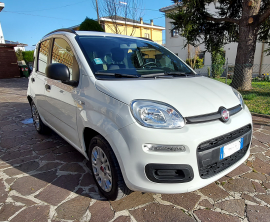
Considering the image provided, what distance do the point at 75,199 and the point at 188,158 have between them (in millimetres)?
1368

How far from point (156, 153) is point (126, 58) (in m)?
1.47

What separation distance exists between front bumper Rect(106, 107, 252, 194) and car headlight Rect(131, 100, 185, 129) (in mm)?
49

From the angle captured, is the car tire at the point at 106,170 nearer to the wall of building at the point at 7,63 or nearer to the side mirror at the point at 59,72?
the side mirror at the point at 59,72

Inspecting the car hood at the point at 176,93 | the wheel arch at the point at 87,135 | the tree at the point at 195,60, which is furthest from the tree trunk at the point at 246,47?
the tree at the point at 195,60

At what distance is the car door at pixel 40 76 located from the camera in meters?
3.25

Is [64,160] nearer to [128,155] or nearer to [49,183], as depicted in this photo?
[49,183]

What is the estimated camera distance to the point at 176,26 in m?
9.31

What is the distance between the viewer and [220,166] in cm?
191

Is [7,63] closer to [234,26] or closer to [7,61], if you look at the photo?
[7,61]

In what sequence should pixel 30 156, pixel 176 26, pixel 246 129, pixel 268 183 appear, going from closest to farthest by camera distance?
pixel 246 129
pixel 268 183
pixel 30 156
pixel 176 26

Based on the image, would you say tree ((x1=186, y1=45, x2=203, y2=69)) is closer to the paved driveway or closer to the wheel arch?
the paved driveway

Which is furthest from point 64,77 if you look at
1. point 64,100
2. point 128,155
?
point 128,155

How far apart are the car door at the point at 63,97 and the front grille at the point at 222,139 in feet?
4.63

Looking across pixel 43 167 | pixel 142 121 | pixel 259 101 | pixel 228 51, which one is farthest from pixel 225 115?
pixel 228 51
